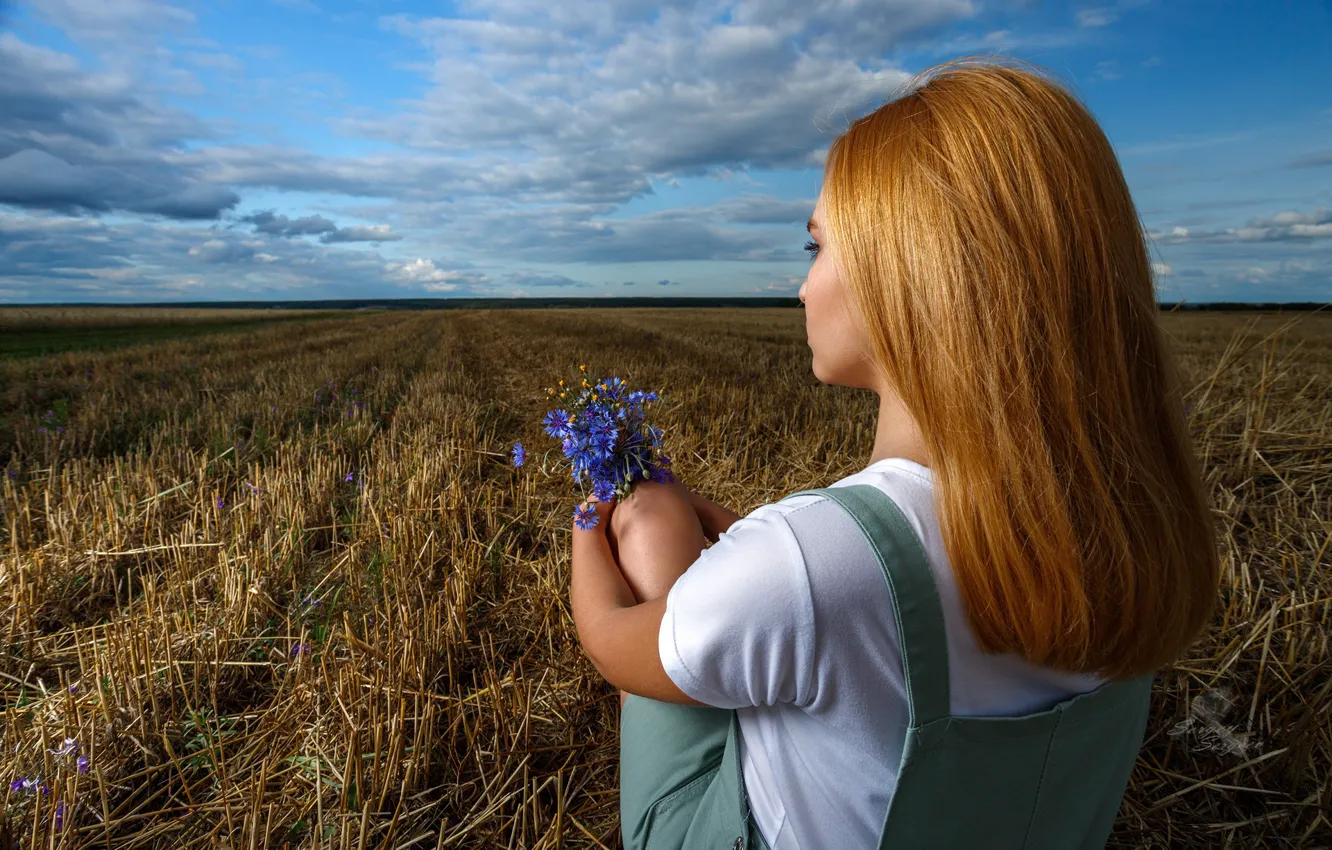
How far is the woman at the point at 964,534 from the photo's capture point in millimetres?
899

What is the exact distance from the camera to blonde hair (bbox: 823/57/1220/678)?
0.97 meters

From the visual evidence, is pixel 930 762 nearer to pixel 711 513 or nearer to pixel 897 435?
pixel 897 435

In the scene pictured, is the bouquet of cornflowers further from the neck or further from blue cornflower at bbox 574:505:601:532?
the neck

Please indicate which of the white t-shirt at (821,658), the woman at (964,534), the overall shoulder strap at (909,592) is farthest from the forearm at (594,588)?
the overall shoulder strap at (909,592)

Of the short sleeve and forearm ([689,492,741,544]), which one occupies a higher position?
the short sleeve

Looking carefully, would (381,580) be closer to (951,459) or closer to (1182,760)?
(951,459)

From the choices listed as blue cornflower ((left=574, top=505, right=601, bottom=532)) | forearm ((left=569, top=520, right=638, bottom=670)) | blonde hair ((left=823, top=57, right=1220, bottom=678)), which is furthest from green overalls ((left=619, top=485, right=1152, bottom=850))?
blue cornflower ((left=574, top=505, right=601, bottom=532))

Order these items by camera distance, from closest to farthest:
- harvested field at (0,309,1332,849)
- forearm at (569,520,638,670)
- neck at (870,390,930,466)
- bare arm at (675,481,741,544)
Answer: neck at (870,390,930,466)
forearm at (569,520,638,670)
bare arm at (675,481,741,544)
harvested field at (0,309,1332,849)

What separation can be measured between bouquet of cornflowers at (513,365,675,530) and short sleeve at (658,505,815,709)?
0.70 m

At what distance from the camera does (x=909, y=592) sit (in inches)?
35.0

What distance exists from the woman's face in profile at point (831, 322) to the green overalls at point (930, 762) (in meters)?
0.32
